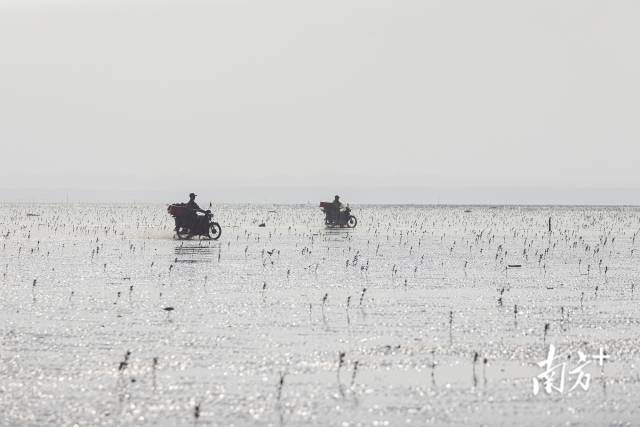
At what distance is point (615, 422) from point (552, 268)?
21.7 metres

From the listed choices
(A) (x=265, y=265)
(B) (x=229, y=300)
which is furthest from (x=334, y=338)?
(A) (x=265, y=265)

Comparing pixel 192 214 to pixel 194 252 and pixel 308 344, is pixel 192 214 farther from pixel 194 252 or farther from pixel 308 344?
pixel 308 344

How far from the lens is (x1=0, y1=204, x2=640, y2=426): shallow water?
34.2 ft

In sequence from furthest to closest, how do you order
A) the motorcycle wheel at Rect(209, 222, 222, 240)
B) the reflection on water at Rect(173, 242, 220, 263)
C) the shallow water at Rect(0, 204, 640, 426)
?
the motorcycle wheel at Rect(209, 222, 222, 240) → the reflection on water at Rect(173, 242, 220, 263) → the shallow water at Rect(0, 204, 640, 426)

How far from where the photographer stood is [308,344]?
14641 millimetres

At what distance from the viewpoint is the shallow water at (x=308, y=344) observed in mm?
10422

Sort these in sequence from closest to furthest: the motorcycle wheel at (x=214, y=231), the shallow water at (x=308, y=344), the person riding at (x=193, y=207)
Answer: the shallow water at (x=308, y=344), the person riding at (x=193, y=207), the motorcycle wheel at (x=214, y=231)

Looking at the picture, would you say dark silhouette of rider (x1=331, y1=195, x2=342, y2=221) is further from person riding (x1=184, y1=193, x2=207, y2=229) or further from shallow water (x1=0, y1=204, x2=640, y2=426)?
shallow water (x1=0, y1=204, x2=640, y2=426)

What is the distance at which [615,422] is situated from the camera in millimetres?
9875

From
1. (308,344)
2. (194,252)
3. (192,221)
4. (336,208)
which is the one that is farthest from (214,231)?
(308,344)

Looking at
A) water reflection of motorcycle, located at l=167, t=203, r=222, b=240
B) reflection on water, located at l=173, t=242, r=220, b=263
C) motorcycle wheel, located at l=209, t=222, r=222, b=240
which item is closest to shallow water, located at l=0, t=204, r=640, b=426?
reflection on water, located at l=173, t=242, r=220, b=263

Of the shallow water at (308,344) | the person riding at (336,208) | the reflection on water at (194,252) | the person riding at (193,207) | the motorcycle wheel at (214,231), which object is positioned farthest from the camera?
the person riding at (336,208)

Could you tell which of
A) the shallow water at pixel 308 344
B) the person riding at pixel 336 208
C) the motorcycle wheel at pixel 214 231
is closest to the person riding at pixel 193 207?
the motorcycle wheel at pixel 214 231

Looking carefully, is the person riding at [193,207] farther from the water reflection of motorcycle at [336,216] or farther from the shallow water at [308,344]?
the water reflection of motorcycle at [336,216]
